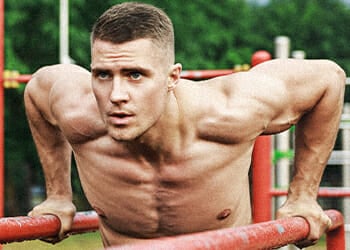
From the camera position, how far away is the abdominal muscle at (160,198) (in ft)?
10.2

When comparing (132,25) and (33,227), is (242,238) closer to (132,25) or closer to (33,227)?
(132,25)

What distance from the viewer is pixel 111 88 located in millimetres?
2703

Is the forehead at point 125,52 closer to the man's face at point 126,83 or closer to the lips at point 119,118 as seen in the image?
the man's face at point 126,83

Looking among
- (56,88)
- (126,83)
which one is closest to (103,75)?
(126,83)

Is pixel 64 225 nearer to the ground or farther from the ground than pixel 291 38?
farther from the ground

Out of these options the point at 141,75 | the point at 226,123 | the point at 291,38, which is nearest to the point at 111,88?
the point at 141,75

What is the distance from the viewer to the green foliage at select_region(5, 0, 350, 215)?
16672 millimetres

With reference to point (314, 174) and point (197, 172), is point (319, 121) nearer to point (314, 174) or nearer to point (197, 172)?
point (314, 174)

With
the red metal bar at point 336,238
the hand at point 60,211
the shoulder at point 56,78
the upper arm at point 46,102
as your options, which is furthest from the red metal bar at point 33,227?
the red metal bar at point 336,238

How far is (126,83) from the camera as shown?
2711 mm

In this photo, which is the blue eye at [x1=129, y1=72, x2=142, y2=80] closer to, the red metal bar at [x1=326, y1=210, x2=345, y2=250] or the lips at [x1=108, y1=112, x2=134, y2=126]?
the lips at [x1=108, y1=112, x2=134, y2=126]

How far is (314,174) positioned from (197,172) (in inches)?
15.9

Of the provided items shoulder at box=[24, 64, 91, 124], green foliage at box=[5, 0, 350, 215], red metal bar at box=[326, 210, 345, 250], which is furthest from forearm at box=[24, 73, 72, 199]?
green foliage at box=[5, 0, 350, 215]

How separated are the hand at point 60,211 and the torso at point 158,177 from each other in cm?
11
